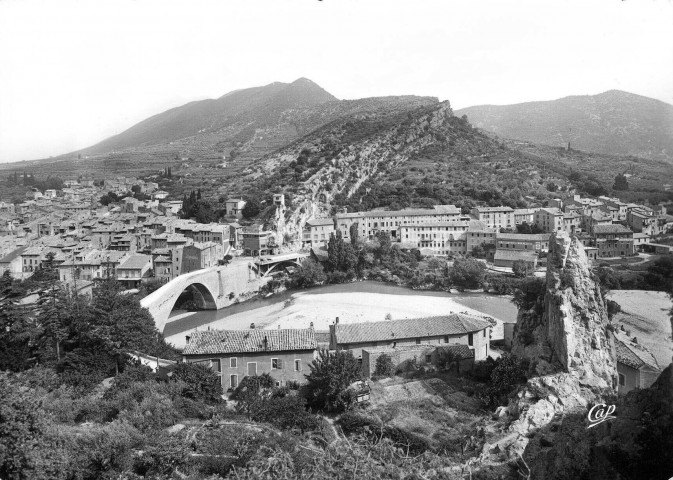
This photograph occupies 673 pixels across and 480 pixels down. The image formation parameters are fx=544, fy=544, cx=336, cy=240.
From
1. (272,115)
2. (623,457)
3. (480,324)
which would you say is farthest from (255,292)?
(272,115)

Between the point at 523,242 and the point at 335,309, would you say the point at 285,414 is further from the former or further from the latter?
the point at 523,242

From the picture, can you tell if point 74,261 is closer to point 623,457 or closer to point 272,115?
point 623,457

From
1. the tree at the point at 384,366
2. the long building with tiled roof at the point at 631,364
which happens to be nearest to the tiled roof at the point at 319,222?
the tree at the point at 384,366

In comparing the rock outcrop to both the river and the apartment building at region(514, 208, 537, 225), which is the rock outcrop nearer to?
the river

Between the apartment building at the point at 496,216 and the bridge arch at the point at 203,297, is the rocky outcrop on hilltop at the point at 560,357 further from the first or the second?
the apartment building at the point at 496,216

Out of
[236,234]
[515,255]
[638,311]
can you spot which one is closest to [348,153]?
[236,234]

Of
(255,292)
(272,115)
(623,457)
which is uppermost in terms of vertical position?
(272,115)
